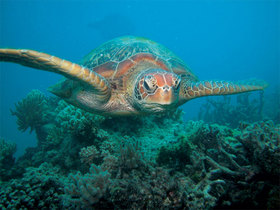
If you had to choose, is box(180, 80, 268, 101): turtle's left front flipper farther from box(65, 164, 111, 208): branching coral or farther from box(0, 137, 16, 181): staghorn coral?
box(0, 137, 16, 181): staghorn coral

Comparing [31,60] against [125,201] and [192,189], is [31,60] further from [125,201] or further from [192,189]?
[192,189]

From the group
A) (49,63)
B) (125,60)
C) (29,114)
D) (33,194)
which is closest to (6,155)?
(29,114)

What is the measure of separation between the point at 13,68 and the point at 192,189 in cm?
9448

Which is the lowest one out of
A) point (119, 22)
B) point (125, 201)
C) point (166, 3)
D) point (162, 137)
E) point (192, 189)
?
point (125, 201)

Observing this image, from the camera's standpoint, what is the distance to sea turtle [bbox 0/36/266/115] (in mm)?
2033

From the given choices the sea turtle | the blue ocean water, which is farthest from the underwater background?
the blue ocean water

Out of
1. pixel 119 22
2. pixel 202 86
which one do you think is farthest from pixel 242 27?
pixel 202 86

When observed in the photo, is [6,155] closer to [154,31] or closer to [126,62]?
[126,62]

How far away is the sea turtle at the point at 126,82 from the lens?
6.67 ft

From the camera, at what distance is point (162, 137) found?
349cm

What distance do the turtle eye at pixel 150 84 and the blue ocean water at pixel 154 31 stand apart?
5136cm

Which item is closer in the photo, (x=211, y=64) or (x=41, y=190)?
(x=41, y=190)

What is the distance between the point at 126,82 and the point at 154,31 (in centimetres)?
11232

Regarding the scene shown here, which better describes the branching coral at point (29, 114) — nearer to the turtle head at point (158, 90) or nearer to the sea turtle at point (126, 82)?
the sea turtle at point (126, 82)
